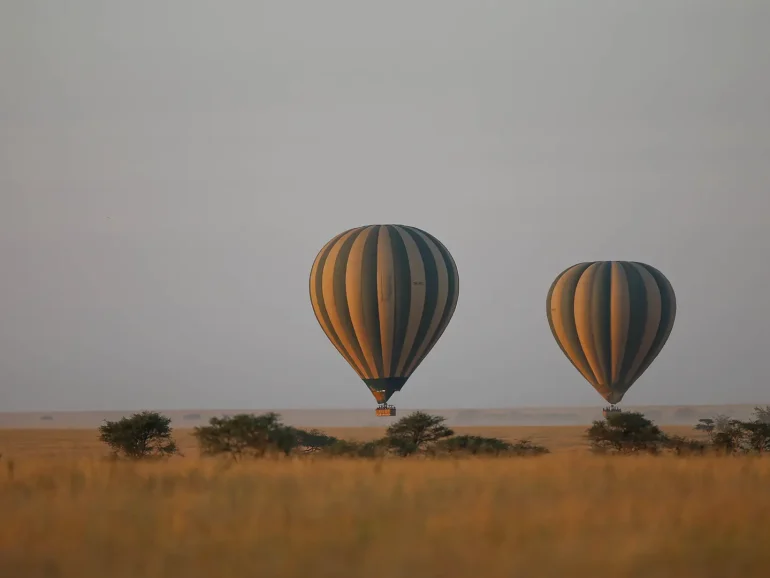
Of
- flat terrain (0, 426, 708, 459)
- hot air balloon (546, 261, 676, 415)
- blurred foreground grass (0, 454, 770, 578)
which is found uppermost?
hot air balloon (546, 261, 676, 415)

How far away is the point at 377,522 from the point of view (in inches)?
567

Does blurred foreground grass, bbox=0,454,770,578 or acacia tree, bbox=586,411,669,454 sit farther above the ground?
acacia tree, bbox=586,411,669,454

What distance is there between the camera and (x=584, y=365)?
72688mm

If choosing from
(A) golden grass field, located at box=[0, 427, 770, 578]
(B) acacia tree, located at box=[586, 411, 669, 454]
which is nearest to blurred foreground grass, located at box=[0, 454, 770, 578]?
(A) golden grass field, located at box=[0, 427, 770, 578]

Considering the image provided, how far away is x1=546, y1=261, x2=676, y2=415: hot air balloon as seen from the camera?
232 feet

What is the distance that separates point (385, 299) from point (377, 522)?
4644 cm

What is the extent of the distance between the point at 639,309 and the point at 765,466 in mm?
48862

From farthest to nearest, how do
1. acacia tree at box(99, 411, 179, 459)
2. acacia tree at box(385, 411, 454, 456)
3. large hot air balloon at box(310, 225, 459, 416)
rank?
large hot air balloon at box(310, 225, 459, 416) → acacia tree at box(385, 411, 454, 456) → acacia tree at box(99, 411, 179, 459)

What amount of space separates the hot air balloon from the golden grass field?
164 ft

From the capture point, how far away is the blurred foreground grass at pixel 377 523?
38.2ft

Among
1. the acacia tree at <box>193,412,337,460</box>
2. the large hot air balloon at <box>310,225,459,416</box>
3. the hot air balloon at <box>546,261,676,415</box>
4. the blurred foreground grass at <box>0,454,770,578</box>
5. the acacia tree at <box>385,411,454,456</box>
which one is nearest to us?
the blurred foreground grass at <box>0,454,770,578</box>

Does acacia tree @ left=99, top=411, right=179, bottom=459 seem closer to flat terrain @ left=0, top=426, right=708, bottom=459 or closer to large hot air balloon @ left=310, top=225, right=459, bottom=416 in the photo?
flat terrain @ left=0, top=426, right=708, bottom=459

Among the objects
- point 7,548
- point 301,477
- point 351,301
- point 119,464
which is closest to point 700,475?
point 301,477

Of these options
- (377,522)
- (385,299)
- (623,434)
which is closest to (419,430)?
(623,434)
